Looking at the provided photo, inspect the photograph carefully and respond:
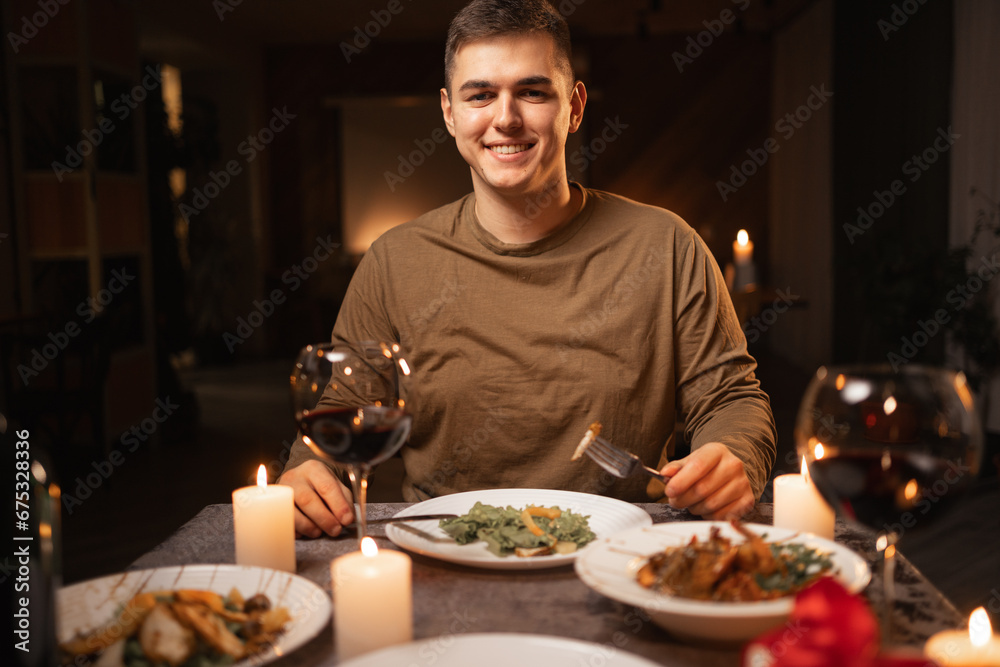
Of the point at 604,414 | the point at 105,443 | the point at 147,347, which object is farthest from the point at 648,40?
the point at 604,414

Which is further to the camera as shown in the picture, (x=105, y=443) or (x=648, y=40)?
(x=648, y=40)

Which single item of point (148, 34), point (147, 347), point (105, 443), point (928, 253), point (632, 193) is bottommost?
point (105, 443)

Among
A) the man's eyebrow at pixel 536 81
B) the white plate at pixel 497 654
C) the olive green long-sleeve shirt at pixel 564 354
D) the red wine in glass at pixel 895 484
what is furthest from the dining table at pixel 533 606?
the man's eyebrow at pixel 536 81

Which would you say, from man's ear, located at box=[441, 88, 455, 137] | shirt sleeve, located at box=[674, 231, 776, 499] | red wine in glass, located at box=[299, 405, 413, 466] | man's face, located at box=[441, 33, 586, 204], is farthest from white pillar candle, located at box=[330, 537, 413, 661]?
man's ear, located at box=[441, 88, 455, 137]

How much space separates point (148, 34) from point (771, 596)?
7.21 meters

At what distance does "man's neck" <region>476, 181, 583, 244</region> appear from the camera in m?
1.51

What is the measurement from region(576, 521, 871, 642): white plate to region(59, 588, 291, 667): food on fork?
28 centimetres

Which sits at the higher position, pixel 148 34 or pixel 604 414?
pixel 148 34

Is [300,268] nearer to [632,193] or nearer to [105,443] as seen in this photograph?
[632,193]

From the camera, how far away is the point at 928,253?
422cm

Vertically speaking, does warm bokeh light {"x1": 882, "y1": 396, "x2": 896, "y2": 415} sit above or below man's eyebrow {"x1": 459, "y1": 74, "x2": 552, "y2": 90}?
below

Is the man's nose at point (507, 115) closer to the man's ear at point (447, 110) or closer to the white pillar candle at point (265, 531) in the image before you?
the man's ear at point (447, 110)

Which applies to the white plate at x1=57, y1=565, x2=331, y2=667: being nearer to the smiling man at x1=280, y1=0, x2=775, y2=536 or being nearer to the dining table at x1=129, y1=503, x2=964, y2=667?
the dining table at x1=129, y1=503, x2=964, y2=667

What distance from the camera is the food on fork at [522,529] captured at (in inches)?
35.1
